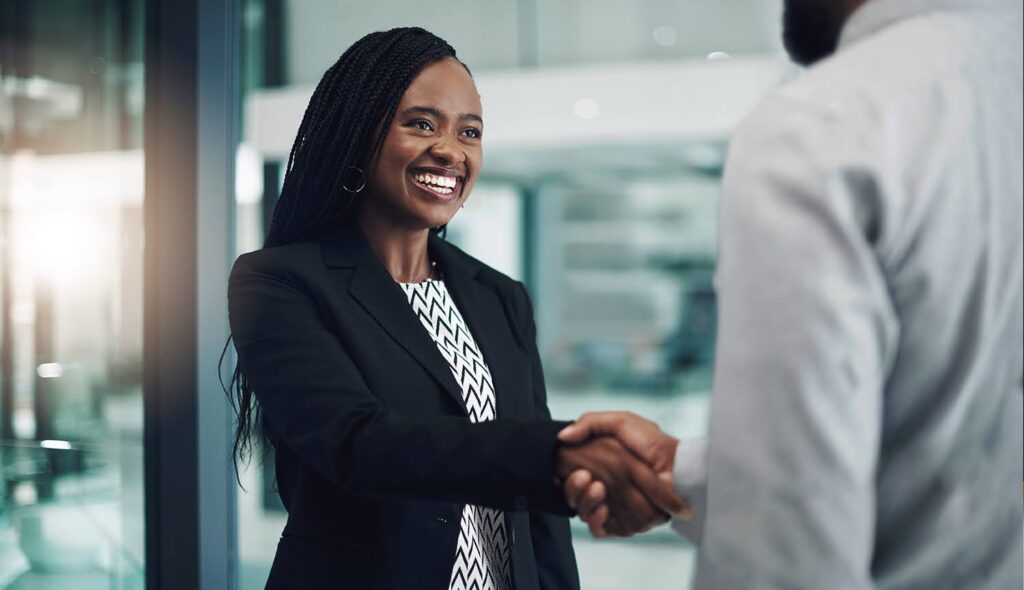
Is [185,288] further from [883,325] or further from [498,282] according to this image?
[883,325]

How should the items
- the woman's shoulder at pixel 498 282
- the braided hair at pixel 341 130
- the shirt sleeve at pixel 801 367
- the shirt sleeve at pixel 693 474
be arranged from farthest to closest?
the woman's shoulder at pixel 498 282
the braided hair at pixel 341 130
the shirt sleeve at pixel 693 474
the shirt sleeve at pixel 801 367

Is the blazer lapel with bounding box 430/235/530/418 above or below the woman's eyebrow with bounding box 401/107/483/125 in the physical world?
below

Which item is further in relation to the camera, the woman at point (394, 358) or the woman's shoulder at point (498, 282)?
the woman's shoulder at point (498, 282)

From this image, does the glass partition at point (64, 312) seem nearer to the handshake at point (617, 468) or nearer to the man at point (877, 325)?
the handshake at point (617, 468)

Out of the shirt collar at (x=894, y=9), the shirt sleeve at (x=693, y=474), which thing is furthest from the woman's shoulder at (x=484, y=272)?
the shirt collar at (x=894, y=9)

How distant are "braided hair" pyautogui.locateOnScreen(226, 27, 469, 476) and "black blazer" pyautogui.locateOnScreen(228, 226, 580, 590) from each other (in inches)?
2.8

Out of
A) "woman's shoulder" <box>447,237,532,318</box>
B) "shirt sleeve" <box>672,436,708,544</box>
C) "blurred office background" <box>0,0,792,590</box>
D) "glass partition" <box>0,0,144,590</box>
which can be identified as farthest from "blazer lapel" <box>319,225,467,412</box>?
"glass partition" <box>0,0,144,590</box>

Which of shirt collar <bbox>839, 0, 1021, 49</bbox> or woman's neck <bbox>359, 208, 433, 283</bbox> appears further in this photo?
woman's neck <bbox>359, 208, 433, 283</bbox>

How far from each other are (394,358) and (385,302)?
0.10 metres

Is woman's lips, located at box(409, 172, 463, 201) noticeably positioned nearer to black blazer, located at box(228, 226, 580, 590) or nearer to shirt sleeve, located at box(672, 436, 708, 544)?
black blazer, located at box(228, 226, 580, 590)

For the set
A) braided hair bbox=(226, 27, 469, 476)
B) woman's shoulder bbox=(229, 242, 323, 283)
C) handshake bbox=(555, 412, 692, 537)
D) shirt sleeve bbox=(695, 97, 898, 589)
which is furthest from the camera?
braided hair bbox=(226, 27, 469, 476)

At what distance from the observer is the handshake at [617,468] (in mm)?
1230

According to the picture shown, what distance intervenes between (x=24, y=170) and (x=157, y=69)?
2.22 feet

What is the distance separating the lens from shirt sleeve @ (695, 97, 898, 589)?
0.74 meters
